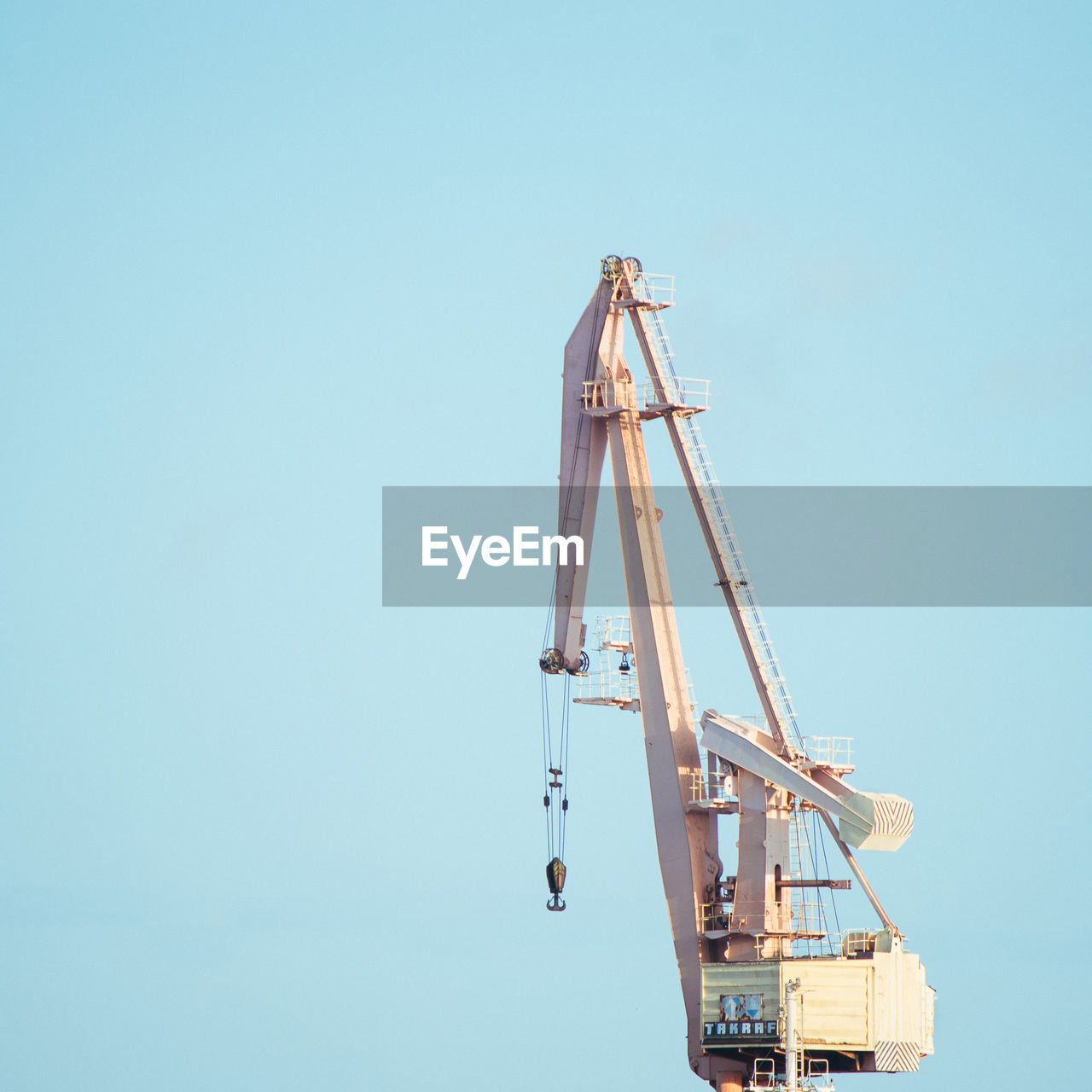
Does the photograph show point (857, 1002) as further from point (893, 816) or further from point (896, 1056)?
point (893, 816)

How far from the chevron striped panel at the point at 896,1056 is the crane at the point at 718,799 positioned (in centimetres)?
4

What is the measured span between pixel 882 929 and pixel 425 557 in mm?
15684

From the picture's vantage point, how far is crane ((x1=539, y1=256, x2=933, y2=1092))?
60188 millimetres

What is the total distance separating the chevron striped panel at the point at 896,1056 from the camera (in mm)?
60250

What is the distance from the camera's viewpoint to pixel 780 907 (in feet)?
202

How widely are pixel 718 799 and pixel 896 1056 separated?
7429 mm

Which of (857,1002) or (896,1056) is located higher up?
(857,1002)

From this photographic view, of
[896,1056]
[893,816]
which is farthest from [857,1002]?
[893,816]

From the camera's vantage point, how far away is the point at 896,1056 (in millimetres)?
60438

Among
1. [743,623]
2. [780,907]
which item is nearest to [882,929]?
[780,907]

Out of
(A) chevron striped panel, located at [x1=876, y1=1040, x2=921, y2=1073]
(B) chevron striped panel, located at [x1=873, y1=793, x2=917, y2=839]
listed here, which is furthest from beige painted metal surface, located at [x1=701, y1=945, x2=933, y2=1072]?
(B) chevron striped panel, located at [x1=873, y1=793, x2=917, y2=839]

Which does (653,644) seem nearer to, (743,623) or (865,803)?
(743,623)

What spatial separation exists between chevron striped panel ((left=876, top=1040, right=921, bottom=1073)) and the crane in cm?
4

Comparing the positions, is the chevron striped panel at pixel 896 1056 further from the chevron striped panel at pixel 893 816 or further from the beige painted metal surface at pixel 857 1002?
the chevron striped panel at pixel 893 816
